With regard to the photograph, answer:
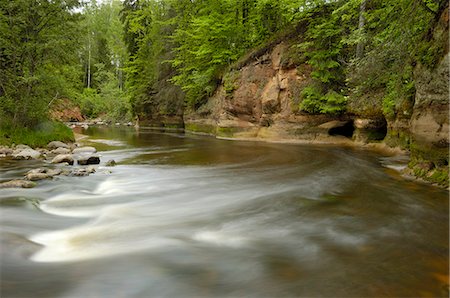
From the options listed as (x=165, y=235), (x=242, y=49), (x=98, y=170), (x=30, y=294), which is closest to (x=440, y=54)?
(x=165, y=235)

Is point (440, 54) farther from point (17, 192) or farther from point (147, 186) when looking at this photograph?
point (17, 192)

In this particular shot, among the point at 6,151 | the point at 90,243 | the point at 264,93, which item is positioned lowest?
the point at 90,243

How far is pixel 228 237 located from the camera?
173 inches

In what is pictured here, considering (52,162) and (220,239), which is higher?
(52,162)

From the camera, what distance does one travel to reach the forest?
8117 millimetres

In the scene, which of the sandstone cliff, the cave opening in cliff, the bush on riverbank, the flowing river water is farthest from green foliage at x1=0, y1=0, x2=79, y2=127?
the cave opening in cliff

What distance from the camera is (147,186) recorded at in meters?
7.68

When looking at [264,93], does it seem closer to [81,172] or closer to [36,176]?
[81,172]

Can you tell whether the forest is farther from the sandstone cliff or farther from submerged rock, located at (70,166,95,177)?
submerged rock, located at (70,166,95,177)

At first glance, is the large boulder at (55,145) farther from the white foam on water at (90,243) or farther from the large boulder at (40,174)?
the white foam on water at (90,243)

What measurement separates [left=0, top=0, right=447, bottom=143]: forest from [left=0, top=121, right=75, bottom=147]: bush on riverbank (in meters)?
0.07

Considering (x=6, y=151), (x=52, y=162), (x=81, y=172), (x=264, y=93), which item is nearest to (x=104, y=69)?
(x=264, y=93)

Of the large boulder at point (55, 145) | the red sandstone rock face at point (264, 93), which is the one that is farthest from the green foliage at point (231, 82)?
the large boulder at point (55, 145)

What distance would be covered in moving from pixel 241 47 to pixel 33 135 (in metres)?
13.3
